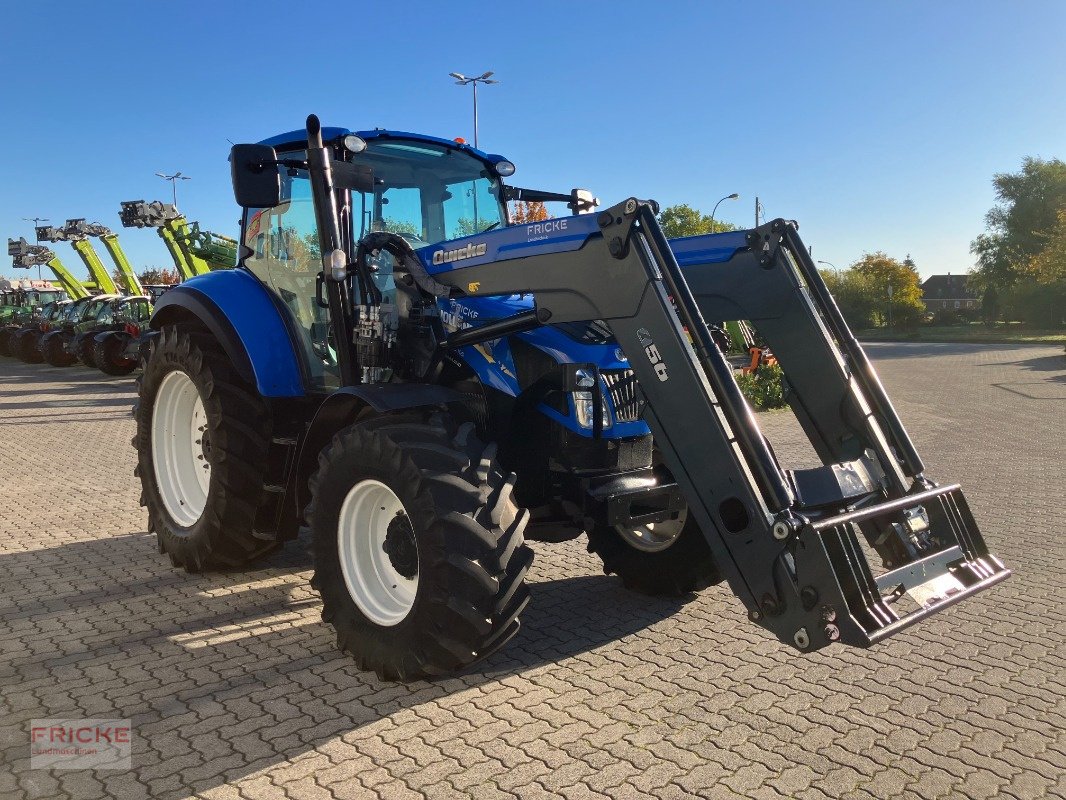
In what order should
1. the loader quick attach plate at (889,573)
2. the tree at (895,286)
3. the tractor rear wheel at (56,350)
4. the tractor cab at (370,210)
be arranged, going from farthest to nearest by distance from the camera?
1. the tree at (895,286)
2. the tractor rear wheel at (56,350)
3. the tractor cab at (370,210)
4. the loader quick attach plate at (889,573)

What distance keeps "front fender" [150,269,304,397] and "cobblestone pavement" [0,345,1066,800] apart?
1.25 m

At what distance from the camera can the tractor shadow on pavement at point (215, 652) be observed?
3.44 metres

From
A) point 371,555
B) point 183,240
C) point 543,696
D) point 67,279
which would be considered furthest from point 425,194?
point 67,279

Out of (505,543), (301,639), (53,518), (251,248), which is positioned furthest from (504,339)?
(53,518)

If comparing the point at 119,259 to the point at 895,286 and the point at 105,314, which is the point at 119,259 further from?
the point at 895,286

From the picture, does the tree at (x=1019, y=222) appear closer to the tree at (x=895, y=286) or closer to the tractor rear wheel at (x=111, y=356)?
the tree at (x=895, y=286)

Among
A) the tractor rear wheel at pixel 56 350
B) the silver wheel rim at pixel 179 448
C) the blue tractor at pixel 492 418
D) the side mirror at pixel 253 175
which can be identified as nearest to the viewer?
the blue tractor at pixel 492 418

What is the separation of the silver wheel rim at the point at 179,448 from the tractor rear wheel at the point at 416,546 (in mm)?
2074

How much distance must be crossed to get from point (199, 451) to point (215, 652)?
195 centimetres

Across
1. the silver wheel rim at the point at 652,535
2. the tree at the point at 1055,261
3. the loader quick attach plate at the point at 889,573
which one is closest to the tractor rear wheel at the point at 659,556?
the silver wheel rim at the point at 652,535

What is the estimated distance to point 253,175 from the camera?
433 centimetres

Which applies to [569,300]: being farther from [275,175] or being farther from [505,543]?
[275,175]

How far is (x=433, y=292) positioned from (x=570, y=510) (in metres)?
1.25

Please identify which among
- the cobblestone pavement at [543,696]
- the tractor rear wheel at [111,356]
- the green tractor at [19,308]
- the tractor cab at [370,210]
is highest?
the green tractor at [19,308]
